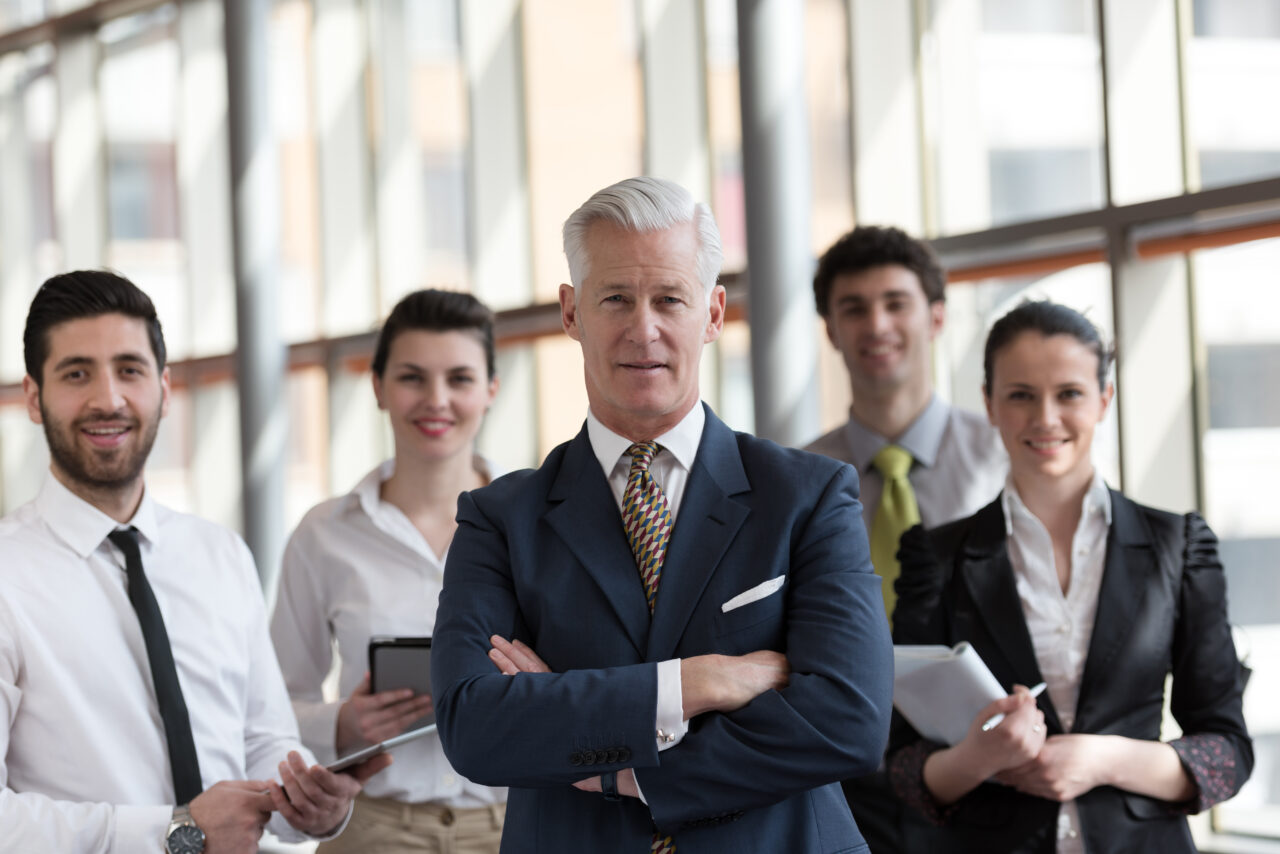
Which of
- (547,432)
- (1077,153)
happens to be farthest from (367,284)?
(1077,153)

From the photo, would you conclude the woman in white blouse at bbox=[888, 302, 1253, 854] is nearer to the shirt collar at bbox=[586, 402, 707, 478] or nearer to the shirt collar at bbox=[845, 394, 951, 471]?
the shirt collar at bbox=[845, 394, 951, 471]

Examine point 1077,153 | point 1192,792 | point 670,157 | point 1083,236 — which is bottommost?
point 1192,792

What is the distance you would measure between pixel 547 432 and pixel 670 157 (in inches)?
62.2

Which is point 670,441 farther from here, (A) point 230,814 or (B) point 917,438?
(B) point 917,438

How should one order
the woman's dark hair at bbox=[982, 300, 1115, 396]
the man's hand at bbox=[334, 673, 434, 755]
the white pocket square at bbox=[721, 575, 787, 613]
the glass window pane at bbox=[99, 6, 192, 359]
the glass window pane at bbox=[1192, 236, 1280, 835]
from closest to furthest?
the white pocket square at bbox=[721, 575, 787, 613] → the woman's dark hair at bbox=[982, 300, 1115, 396] → the man's hand at bbox=[334, 673, 434, 755] → the glass window pane at bbox=[1192, 236, 1280, 835] → the glass window pane at bbox=[99, 6, 192, 359]

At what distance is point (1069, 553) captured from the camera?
99.2 inches

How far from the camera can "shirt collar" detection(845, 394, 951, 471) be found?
10.4ft

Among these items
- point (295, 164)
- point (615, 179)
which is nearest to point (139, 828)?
point (615, 179)

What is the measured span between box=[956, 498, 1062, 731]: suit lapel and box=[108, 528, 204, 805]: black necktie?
1518mm

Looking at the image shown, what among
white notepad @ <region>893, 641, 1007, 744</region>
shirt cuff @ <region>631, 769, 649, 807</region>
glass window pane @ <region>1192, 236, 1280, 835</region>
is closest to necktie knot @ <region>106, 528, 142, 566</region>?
shirt cuff @ <region>631, 769, 649, 807</region>

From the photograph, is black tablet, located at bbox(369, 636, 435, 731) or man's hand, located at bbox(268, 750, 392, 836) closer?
man's hand, located at bbox(268, 750, 392, 836)

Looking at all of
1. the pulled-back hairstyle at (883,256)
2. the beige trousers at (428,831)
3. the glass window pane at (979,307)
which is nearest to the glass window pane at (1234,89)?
the glass window pane at (979,307)

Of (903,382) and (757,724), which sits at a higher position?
(903,382)

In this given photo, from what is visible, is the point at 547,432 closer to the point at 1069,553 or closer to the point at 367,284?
the point at 367,284
